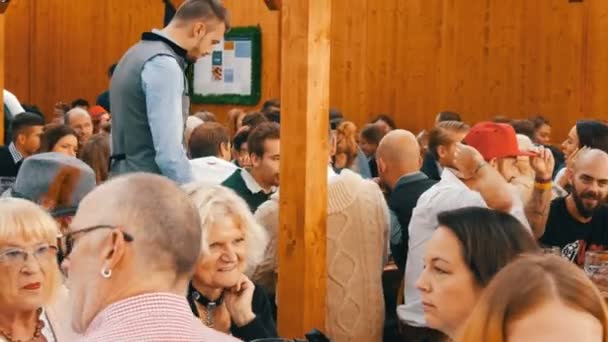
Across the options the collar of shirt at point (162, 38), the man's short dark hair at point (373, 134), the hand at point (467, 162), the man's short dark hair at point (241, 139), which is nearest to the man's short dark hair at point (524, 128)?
the man's short dark hair at point (373, 134)

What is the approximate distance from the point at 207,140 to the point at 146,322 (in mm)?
4606

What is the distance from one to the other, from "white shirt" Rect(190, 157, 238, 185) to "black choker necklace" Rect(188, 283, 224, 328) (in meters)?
2.18

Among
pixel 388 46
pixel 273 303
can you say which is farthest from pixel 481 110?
pixel 273 303

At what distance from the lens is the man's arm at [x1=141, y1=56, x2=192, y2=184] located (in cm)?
443

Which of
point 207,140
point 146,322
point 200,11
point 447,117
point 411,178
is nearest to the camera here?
point 146,322

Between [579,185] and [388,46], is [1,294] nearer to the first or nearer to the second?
[579,185]

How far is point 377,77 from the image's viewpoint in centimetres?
1263

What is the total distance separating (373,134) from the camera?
995 centimetres

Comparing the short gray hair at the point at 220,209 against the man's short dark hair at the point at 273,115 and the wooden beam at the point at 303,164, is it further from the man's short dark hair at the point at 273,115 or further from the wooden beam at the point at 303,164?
the man's short dark hair at the point at 273,115

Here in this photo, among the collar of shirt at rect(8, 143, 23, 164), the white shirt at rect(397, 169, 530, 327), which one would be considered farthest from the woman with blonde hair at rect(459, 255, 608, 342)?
the collar of shirt at rect(8, 143, 23, 164)

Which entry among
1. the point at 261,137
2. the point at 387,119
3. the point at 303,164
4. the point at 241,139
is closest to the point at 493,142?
the point at 261,137

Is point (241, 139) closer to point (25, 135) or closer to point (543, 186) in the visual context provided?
point (25, 135)

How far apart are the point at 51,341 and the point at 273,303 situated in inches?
66.4

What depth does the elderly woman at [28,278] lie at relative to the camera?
11.2ft
